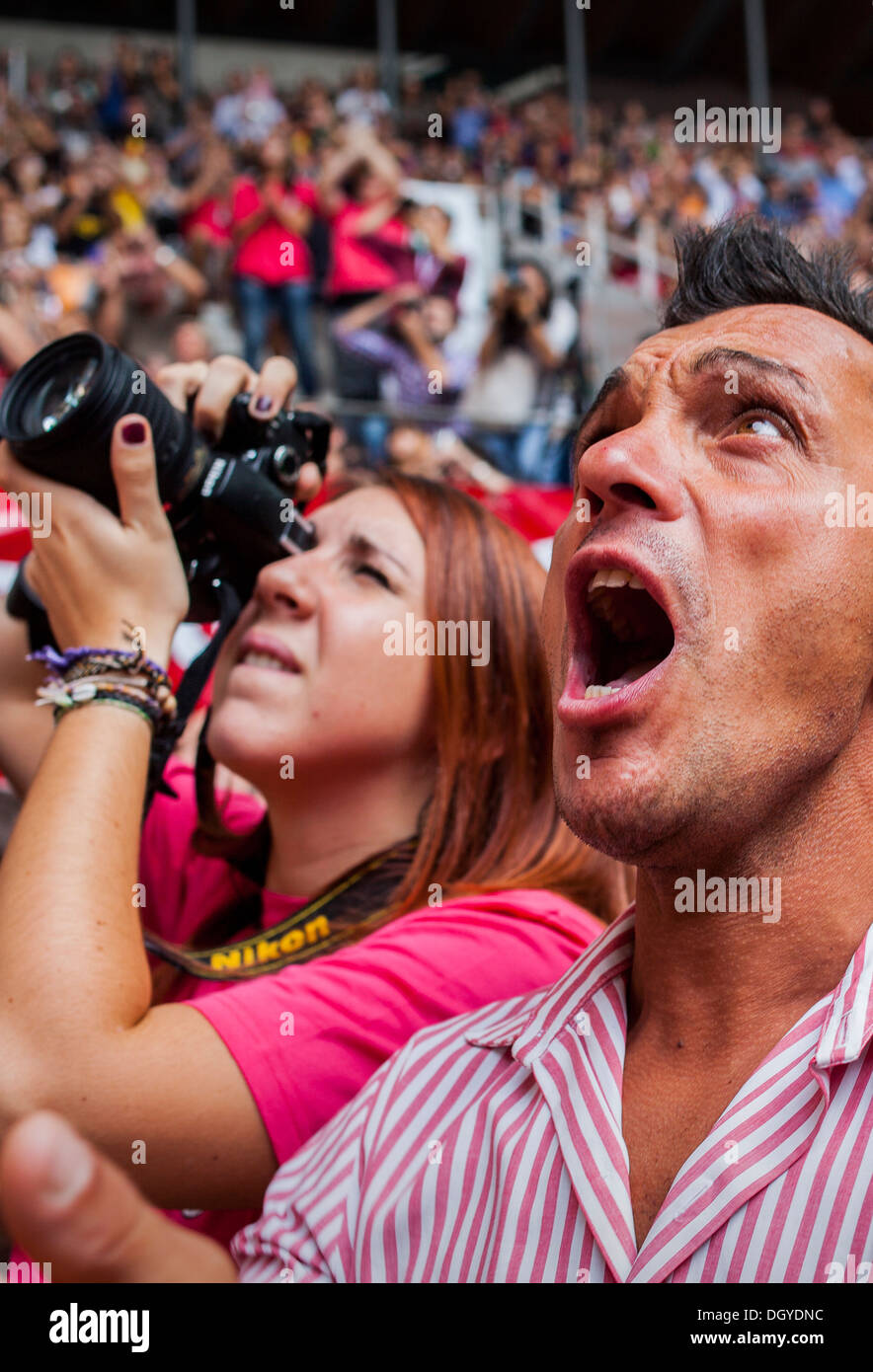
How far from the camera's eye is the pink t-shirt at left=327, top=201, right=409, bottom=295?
599cm

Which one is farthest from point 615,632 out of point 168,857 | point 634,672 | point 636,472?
point 168,857

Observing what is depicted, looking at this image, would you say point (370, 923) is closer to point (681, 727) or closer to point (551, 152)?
point (681, 727)

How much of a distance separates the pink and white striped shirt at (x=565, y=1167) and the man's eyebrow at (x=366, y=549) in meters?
0.64

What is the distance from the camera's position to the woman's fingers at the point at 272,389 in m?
1.59

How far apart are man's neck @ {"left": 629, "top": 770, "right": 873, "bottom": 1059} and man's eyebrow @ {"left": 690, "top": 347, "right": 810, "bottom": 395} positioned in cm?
29

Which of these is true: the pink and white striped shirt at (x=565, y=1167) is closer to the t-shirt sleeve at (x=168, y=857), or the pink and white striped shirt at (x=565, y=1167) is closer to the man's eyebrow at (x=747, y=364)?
the man's eyebrow at (x=747, y=364)

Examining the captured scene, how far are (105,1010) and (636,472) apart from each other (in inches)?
24.4

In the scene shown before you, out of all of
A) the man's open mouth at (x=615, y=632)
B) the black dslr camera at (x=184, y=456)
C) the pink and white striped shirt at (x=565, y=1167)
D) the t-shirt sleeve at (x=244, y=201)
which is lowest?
the pink and white striped shirt at (x=565, y=1167)

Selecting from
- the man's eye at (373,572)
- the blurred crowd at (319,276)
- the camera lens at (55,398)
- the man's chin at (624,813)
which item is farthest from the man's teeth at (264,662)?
the blurred crowd at (319,276)

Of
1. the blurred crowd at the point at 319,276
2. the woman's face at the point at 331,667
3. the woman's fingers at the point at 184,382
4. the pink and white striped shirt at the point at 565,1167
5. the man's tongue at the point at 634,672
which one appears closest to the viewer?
the pink and white striped shirt at the point at 565,1167

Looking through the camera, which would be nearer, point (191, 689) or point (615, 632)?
point (615, 632)

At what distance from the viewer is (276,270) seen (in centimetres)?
597

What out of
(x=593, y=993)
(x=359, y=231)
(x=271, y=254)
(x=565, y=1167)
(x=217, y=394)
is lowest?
(x=565, y=1167)

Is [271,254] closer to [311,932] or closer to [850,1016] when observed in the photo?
[311,932]
